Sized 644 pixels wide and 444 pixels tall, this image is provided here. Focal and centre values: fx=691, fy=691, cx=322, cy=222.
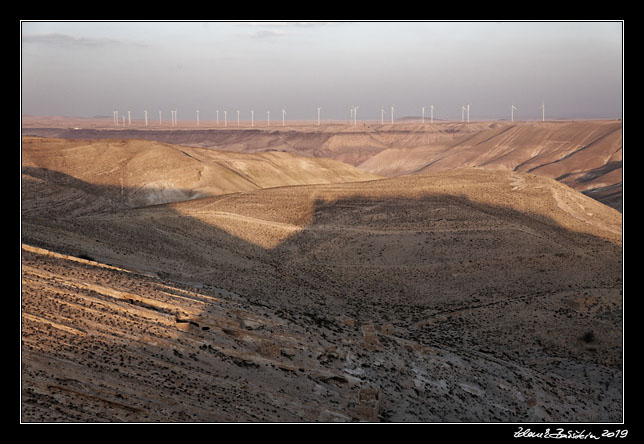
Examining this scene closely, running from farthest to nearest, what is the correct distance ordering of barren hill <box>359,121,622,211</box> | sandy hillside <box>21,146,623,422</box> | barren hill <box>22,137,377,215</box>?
barren hill <box>359,121,622,211</box>
barren hill <box>22,137,377,215</box>
sandy hillside <box>21,146,623,422</box>

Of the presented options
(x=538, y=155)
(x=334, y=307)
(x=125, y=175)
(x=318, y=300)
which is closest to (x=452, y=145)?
(x=538, y=155)

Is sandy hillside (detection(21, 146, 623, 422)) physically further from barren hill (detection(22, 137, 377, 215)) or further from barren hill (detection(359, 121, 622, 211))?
barren hill (detection(359, 121, 622, 211))

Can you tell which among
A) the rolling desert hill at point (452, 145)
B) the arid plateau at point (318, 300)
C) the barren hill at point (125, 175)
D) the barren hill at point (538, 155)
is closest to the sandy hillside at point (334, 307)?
the arid plateau at point (318, 300)

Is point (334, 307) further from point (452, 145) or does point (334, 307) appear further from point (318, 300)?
point (452, 145)

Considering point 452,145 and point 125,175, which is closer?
point 125,175

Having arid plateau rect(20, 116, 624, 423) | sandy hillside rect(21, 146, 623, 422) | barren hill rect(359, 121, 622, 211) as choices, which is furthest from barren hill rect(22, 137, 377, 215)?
barren hill rect(359, 121, 622, 211)

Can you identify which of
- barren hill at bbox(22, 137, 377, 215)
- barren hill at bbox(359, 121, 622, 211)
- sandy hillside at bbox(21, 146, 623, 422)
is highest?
barren hill at bbox(359, 121, 622, 211)

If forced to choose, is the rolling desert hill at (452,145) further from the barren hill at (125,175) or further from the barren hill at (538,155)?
the barren hill at (125,175)
